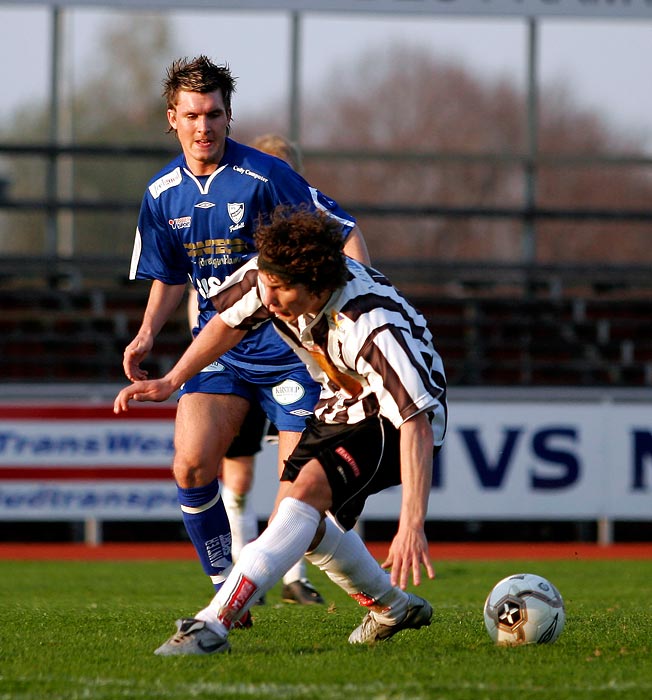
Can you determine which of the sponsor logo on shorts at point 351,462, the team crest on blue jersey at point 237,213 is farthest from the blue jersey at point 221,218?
the sponsor logo on shorts at point 351,462

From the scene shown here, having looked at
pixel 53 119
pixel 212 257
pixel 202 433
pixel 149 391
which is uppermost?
pixel 53 119

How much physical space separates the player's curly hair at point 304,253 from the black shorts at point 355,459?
1.69ft

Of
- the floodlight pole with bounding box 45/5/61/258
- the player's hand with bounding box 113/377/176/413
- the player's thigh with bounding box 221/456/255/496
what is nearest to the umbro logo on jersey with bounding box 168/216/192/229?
the player's hand with bounding box 113/377/176/413

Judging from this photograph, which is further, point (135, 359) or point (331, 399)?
point (135, 359)

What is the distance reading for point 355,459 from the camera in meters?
4.11

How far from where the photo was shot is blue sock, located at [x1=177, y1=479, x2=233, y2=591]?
16.8 feet

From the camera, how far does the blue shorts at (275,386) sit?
5.18 meters

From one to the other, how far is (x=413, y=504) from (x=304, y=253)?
2.70ft

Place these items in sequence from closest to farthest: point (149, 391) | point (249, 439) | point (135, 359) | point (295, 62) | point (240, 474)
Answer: point (149, 391) → point (135, 359) → point (249, 439) → point (240, 474) → point (295, 62)

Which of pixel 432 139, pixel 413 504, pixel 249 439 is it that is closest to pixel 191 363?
pixel 413 504

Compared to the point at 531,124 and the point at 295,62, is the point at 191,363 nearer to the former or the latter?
the point at 295,62

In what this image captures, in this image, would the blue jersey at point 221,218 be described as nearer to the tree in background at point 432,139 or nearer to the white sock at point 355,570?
the white sock at point 355,570

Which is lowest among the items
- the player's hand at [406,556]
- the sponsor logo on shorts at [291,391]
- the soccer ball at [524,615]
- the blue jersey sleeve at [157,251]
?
the soccer ball at [524,615]

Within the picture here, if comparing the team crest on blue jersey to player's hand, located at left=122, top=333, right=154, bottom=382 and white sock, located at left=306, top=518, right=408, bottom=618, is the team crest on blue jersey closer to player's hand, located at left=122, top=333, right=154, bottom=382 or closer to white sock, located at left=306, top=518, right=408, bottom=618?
player's hand, located at left=122, top=333, right=154, bottom=382
